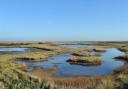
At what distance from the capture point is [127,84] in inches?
611

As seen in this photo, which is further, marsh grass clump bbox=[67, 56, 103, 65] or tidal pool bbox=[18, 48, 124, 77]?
marsh grass clump bbox=[67, 56, 103, 65]

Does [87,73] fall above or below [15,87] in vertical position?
below

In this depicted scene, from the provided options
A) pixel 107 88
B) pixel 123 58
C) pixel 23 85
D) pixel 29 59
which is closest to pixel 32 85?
pixel 23 85

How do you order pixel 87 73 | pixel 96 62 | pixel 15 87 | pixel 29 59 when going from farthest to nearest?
1. pixel 29 59
2. pixel 96 62
3. pixel 87 73
4. pixel 15 87

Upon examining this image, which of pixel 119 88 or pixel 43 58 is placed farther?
pixel 43 58

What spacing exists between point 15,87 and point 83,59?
3272cm

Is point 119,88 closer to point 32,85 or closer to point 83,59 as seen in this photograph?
point 32,85

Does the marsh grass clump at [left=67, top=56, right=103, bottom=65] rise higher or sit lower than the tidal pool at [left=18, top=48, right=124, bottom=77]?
higher

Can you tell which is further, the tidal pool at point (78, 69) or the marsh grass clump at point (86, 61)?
the marsh grass clump at point (86, 61)

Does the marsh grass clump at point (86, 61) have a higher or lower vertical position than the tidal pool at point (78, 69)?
higher

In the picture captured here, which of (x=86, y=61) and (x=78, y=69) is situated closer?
(x=78, y=69)

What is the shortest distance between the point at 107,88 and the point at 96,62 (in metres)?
27.3

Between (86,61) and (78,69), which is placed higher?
(86,61)

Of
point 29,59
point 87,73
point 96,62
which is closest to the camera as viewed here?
point 87,73
